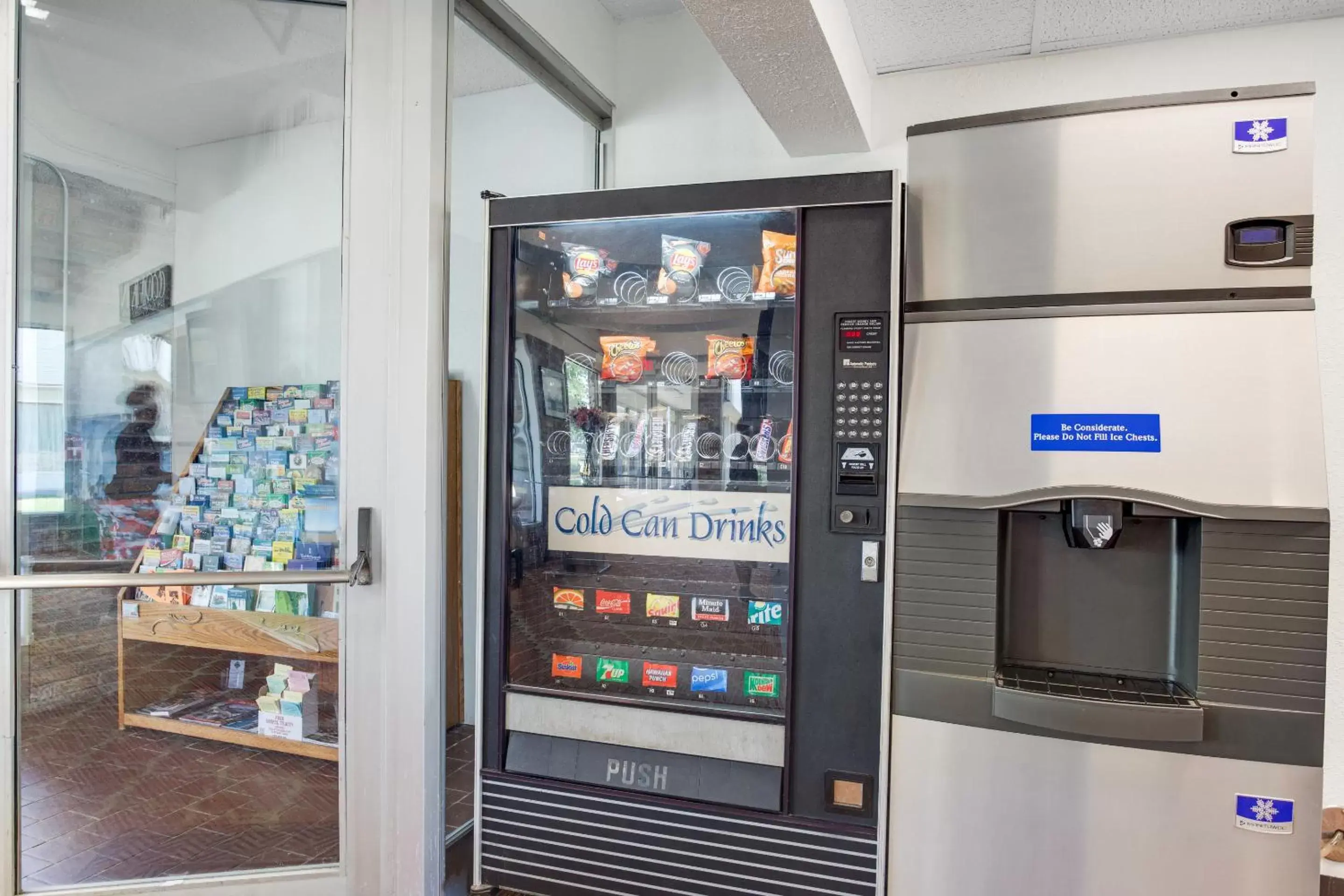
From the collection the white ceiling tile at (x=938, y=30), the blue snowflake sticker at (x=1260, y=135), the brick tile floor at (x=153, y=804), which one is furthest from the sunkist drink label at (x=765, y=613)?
the white ceiling tile at (x=938, y=30)

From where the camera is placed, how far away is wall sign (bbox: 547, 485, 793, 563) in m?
1.80

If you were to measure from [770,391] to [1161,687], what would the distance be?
41.3 inches

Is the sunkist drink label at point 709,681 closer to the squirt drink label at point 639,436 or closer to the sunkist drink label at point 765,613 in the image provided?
the sunkist drink label at point 765,613

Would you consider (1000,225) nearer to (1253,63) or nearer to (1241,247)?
(1241,247)

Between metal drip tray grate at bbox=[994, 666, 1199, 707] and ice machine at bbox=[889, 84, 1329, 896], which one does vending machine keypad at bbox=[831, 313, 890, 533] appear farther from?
metal drip tray grate at bbox=[994, 666, 1199, 707]

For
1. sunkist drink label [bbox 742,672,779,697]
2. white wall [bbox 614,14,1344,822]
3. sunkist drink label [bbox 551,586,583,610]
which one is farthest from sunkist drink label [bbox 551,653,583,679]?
white wall [bbox 614,14,1344,822]

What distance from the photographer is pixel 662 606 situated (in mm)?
1948

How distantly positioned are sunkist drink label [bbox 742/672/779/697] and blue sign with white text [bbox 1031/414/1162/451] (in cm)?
80

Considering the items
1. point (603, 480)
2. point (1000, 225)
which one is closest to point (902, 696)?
point (603, 480)

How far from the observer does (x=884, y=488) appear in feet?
5.45

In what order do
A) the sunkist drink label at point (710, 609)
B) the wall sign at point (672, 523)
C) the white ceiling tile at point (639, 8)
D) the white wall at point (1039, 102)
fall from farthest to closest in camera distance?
1. the white ceiling tile at point (639, 8)
2. the white wall at point (1039, 102)
3. the sunkist drink label at point (710, 609)
4. the wall sign at point (672, 523)

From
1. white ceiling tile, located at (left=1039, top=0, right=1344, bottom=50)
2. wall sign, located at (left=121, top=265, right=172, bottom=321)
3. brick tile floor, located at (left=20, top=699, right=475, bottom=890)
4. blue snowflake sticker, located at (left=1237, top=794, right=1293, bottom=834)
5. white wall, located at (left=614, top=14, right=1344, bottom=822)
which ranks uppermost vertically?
white ceiling tile, located at (left=1039, top=0, right=1344, bottom=50)

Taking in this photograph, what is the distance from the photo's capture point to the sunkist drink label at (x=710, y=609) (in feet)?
6.25

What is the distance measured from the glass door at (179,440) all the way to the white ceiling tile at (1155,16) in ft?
6.37
